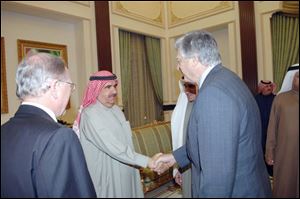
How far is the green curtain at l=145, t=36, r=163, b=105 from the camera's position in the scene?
703cm

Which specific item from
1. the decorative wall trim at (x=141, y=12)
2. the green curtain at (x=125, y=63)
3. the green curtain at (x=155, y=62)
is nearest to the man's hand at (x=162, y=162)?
the green curtain at (x=125, y=63)

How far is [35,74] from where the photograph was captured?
1122 mm

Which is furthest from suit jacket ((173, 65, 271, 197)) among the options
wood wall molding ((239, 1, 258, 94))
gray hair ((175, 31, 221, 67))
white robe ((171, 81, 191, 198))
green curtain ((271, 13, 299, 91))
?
wood wall molding ((239, 1, 258, 94))

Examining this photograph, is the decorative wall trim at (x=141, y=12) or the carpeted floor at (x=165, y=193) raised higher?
the decorative wall trim at (x=141, y=12)

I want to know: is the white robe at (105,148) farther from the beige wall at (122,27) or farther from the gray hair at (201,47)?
the beige wall at (122,27)

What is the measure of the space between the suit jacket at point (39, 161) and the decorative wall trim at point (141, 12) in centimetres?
536

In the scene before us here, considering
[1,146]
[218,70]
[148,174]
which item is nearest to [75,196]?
[1,146]

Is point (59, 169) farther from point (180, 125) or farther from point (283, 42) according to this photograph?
point (283, 42)

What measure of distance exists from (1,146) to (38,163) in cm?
17

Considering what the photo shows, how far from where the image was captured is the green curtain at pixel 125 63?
6.33m

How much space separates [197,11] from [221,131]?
5.93 m

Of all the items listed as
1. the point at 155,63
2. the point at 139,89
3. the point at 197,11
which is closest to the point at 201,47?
the point at 139,89

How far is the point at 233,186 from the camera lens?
1174 mm

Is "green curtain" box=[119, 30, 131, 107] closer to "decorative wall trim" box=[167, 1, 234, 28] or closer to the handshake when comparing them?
"decorative wall trim" box=[167, 1, 234, 28]
